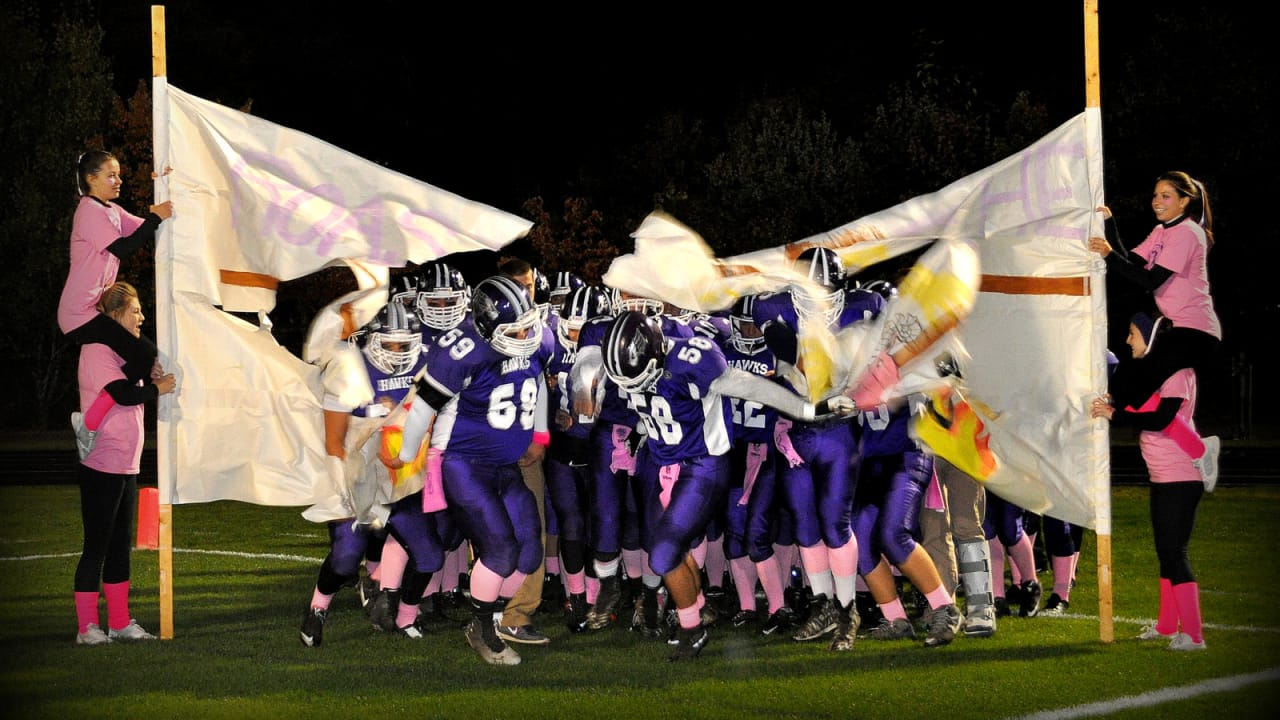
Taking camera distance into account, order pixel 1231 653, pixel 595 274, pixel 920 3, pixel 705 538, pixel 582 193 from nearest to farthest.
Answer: pixel 1231 653
pixel 705 538
pixel 595 274
pixel 582 193
pixel 920 3

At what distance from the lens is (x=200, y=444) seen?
29.0 feet

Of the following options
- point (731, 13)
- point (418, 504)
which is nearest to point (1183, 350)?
point (418, 504)

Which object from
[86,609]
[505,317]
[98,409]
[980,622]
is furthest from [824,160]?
[86,609]

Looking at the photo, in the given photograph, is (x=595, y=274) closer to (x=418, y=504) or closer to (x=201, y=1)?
A: (x=201, y=1)

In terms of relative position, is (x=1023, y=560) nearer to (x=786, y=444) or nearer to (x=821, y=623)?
(x=821, y=623)

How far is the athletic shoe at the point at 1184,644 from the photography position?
343 inches

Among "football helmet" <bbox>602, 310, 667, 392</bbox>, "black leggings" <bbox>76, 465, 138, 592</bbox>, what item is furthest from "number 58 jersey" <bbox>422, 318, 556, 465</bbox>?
"black leggings" <bbox>76, 465, 138, 592</bbox>

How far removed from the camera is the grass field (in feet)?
24.3

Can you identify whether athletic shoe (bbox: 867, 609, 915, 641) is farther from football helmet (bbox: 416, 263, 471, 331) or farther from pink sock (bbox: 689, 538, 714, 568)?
football helmet (bbox: 416, 263, 471, 331)

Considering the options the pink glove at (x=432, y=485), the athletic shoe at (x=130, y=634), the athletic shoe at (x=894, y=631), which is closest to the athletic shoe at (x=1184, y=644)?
the athletic shoe at (x=894, y=631)

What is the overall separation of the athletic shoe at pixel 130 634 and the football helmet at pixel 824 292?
457 cm

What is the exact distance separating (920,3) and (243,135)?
41830 millimetres

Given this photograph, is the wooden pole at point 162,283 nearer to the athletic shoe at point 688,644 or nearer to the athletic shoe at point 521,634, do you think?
the athletic shoe at point 521,634

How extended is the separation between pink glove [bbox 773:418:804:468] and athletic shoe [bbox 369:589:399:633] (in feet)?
8.85
